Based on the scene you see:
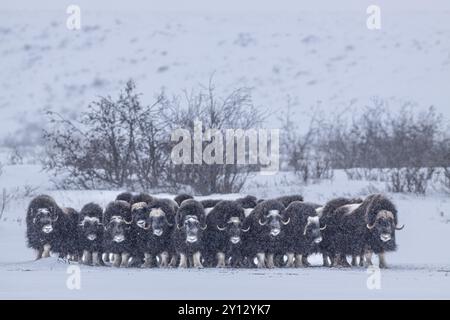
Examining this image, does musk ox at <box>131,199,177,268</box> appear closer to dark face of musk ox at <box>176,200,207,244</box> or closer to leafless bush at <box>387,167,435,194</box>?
dark face of musk ox at <box>176,200,207,244</box>

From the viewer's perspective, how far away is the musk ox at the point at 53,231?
1289cm

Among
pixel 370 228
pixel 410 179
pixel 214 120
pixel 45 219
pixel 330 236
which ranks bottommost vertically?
pixel 330 236

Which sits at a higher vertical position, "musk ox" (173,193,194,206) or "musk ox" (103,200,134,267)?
"musk ox" (173,193,194,206)

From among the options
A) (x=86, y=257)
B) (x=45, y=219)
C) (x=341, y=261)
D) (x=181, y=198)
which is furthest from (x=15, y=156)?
(x=341, y=261)

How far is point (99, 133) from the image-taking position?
14922 mm

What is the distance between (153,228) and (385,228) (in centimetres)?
242

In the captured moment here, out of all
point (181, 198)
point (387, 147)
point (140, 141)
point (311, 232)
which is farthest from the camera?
point (387, 147)

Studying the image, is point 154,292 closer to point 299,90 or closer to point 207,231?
point 207,231

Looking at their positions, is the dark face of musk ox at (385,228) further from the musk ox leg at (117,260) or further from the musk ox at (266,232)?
the musk ox leg at (117,260)

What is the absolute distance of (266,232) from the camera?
40.7 ft

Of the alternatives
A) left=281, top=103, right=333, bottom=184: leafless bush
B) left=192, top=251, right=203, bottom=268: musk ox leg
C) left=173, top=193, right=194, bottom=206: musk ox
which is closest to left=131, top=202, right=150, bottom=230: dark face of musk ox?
left=192, top=251, right=203, bottom=268: musk ox leg

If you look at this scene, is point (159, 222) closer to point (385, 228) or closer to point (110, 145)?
point (385, 228)

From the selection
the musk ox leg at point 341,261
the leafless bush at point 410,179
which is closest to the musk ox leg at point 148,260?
the musk ox leg at point 341,261

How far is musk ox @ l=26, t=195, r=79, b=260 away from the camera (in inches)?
508
